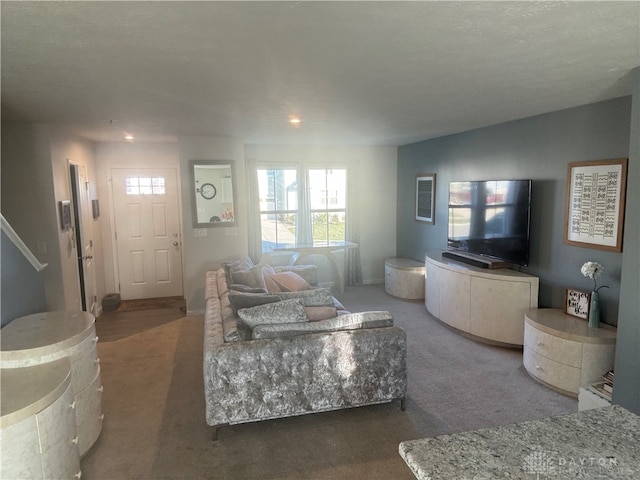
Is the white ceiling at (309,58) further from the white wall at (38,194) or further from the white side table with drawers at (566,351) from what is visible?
the white side table with drawers at (566,351)

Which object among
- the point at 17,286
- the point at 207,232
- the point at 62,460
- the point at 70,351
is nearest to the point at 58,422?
the point at 62,460

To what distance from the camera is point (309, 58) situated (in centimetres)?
209

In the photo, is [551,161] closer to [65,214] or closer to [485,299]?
[485,299]

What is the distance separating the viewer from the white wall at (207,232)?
5246 mm

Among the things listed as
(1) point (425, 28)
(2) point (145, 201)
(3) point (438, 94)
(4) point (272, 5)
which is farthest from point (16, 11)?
(2) point (145, 201)

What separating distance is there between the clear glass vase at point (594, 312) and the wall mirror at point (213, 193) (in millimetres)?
4099

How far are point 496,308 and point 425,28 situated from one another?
10.6 ft

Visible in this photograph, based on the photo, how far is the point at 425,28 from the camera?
1.72m

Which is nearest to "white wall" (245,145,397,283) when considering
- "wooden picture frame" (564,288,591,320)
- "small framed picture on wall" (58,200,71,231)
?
"small framed picture on wall" (58,200,71,231)

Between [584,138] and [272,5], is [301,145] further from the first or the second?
[272,5]

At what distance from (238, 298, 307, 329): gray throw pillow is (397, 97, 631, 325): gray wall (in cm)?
250

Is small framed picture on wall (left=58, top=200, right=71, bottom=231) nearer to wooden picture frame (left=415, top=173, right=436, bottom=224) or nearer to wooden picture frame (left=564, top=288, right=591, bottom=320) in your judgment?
wooden picture frame (left=415, top=173, right=436, bottom=224)

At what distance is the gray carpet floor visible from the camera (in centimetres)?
248

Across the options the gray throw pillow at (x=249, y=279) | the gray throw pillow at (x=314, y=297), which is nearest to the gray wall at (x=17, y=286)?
the gray throw pillow at (x=249, y=279)
